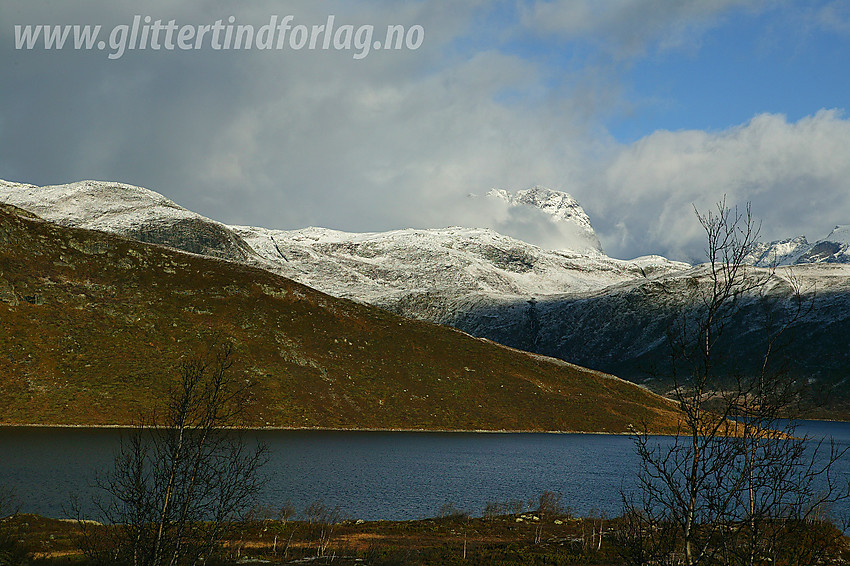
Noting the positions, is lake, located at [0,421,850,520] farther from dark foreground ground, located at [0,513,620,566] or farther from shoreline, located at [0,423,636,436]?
dark foreground ground, located at [0,513,620,566]

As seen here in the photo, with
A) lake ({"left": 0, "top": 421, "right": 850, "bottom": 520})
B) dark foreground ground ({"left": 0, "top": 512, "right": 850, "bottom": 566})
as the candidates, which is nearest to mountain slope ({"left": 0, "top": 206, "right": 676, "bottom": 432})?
lake ({"left": 0, "top": 421, "right": 850, "bottom": 520})

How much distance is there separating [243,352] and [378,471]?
207 feet

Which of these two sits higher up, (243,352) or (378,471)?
(243,352)

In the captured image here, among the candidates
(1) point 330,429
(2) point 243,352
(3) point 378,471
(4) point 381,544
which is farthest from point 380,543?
(2) point 243,352

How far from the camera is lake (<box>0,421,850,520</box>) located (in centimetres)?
5428

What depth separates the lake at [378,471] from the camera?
5428 cm

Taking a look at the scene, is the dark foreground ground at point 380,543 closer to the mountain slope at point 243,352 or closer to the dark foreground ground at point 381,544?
the dark foreground ground at point 381,544

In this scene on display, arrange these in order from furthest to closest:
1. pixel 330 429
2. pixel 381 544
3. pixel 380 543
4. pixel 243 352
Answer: pixel 243 352
pixel 330 429
pixel 380 543
pixel 381 544

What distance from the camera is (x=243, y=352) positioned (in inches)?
4946

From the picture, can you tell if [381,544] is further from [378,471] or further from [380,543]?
[378,471]

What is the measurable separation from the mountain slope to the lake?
1349 cm

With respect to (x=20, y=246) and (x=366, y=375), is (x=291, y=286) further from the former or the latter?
(x=20, y=246)

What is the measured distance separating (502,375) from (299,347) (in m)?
53.2

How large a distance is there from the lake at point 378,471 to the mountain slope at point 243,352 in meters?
13.5
